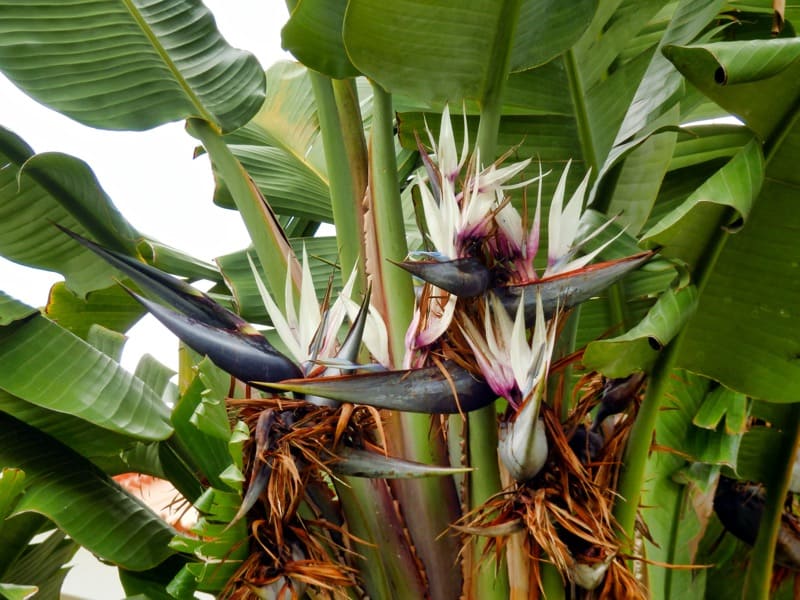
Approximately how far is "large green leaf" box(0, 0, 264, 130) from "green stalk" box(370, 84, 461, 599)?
168 millimetres

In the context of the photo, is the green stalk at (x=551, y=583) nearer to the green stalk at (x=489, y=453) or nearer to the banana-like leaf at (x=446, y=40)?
the green stalk at (x=489, y=453)

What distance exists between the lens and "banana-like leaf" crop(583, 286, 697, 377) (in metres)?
0.50

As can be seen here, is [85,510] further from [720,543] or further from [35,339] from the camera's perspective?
[720,543]

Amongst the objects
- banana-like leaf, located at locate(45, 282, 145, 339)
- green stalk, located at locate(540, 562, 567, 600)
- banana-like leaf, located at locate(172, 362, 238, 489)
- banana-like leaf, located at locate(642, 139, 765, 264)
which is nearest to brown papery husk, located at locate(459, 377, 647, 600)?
green stalk, located at locate(540, 562, 567, 600)

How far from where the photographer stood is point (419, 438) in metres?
0.64

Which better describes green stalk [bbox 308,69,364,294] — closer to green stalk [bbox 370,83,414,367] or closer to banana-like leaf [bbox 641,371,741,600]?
green stalk [bbox 370,83,414,367]

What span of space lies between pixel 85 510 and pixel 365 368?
0.45 m

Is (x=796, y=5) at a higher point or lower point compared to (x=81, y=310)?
higher

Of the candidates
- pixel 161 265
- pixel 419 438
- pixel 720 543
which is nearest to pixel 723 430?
pixel 720 543

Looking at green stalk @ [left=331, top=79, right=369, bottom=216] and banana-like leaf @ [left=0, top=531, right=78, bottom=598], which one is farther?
banana-like leaf @ [left=0, top=531, right=78, bottom=598]

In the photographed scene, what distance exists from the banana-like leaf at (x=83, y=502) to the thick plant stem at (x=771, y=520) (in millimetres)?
620

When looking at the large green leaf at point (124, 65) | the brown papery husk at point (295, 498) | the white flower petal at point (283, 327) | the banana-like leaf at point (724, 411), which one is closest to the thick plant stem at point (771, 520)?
the banana-like leaf at point (724, 411)

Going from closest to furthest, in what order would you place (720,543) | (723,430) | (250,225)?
1. (250,225)
2. (723,430)
3. (720,543)

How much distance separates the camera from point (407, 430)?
0.64m
